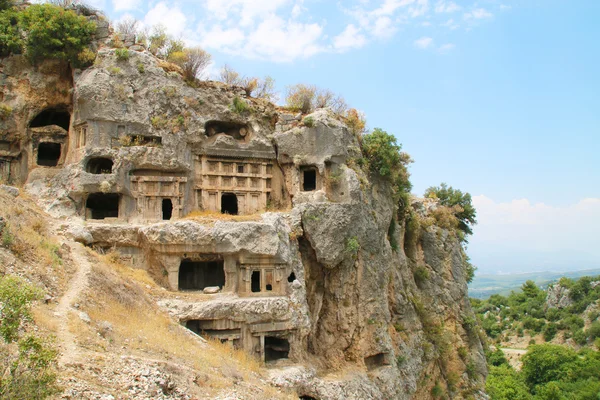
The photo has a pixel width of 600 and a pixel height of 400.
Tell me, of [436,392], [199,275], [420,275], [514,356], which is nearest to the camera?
[199,275]

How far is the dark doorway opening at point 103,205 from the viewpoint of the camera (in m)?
24.7

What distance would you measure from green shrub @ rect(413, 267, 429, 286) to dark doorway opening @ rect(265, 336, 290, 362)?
14319 millimetres

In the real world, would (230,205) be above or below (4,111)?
below

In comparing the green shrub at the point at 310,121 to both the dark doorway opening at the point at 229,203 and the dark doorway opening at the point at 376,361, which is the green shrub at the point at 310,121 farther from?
the dark doorway opening at the point at 376,361

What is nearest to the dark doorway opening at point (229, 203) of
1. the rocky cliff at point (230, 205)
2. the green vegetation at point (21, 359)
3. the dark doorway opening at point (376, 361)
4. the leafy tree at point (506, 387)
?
the rocky cliff at point (230, 205)

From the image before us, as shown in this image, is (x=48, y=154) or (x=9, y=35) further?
(x=48, y=154)

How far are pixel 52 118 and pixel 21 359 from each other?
22.1m

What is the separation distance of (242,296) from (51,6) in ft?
58.1

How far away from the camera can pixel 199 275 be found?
942 inches

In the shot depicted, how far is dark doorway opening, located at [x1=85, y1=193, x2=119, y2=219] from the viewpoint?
24.7 m

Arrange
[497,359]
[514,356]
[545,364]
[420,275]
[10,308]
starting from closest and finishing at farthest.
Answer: [10,308], [420,275], [545,364], [497,359], [514,356]

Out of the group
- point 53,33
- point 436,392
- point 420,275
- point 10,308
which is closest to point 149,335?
point 10,308

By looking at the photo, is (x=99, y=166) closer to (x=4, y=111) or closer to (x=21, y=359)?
(x=4, y=111)

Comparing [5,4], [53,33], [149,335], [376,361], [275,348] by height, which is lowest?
[376,361]
